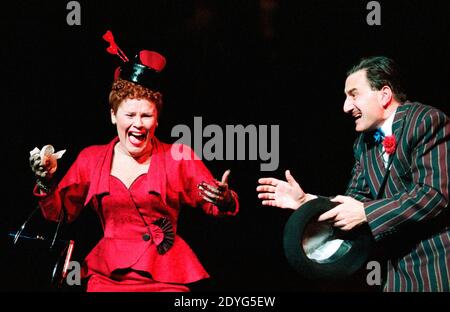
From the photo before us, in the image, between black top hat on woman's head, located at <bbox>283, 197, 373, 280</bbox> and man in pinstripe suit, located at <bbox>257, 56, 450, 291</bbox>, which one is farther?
black top hat on woman's head, located at <bbox>283, 197, 373, 280</bbox>

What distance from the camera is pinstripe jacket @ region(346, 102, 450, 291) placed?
2.66 m

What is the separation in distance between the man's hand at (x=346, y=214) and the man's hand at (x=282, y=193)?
0.22 metres

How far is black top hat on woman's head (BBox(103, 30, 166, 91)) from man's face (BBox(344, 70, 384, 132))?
1.10m

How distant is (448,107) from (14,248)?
294 cm

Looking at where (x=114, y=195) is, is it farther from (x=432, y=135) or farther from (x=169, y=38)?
(x=432, y=135)

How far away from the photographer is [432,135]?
2703 millimetres

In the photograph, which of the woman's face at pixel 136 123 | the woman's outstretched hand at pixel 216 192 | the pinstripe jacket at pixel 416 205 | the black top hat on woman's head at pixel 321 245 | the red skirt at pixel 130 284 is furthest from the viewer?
the woman's face at pixel 136 123

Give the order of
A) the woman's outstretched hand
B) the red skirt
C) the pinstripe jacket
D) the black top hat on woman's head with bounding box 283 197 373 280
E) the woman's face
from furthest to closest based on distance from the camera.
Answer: the woman's face < the red skirt < the woman's outstretched hand < the black top hat on woman's head with bounding box 283 197 373 280 < the pinstripe jacket

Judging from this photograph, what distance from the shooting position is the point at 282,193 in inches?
120

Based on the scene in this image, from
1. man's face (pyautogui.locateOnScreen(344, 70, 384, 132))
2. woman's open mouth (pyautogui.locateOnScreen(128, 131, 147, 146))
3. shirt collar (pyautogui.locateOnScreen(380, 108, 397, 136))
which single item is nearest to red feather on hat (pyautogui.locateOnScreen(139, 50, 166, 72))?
woman's open mouth (pyautogui.locateOnScreen(128, 131, 147, 146))

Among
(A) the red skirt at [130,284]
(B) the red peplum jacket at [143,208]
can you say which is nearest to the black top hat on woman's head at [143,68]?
(B) the red peplum jacket at [143,208]

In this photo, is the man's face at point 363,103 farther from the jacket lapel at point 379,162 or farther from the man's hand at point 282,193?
the man's hand at point 282,193

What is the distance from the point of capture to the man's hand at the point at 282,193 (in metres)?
3.03

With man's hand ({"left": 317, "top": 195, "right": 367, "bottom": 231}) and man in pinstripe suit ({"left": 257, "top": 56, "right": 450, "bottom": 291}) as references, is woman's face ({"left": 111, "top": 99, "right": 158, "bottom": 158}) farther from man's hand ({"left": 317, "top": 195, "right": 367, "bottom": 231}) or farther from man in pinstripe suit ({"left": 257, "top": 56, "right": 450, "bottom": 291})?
man's hand ({"left": 317, "top": 195, "right": 367, "bottom": 231})
